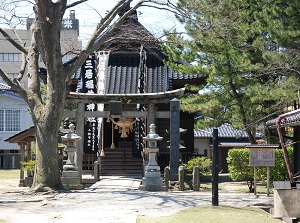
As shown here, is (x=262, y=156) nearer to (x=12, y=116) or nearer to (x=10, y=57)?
(x=12, y=116)

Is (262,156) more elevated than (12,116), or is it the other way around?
(12,116)

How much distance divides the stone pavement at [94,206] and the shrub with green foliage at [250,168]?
227 inches

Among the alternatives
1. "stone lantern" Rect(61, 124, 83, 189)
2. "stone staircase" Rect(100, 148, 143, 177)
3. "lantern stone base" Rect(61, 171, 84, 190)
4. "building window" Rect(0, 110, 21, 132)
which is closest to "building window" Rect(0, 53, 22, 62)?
"building window" Rect(0, 110, 21, 132)

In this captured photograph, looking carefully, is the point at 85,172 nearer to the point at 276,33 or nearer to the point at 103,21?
the point at 103,21

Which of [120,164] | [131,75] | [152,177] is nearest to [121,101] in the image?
Answer: [152,177]

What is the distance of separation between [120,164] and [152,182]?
948cm

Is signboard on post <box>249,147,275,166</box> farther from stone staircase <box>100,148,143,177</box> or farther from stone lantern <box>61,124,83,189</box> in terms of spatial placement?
stone staircase <box>100,148,143,177</box>

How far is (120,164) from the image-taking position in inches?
1134

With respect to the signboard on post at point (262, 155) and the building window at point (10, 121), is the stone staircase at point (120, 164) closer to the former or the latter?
the signboard on post at point (262, 155)

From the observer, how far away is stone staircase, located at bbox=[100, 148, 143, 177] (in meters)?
28.2

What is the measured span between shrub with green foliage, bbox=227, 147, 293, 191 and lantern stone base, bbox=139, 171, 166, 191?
4.07 meters

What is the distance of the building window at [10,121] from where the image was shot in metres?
48.7

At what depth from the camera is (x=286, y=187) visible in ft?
39.3

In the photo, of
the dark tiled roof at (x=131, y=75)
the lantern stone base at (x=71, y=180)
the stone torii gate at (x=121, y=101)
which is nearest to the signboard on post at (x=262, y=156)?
the stone torii gate at (x=121, y=101)
